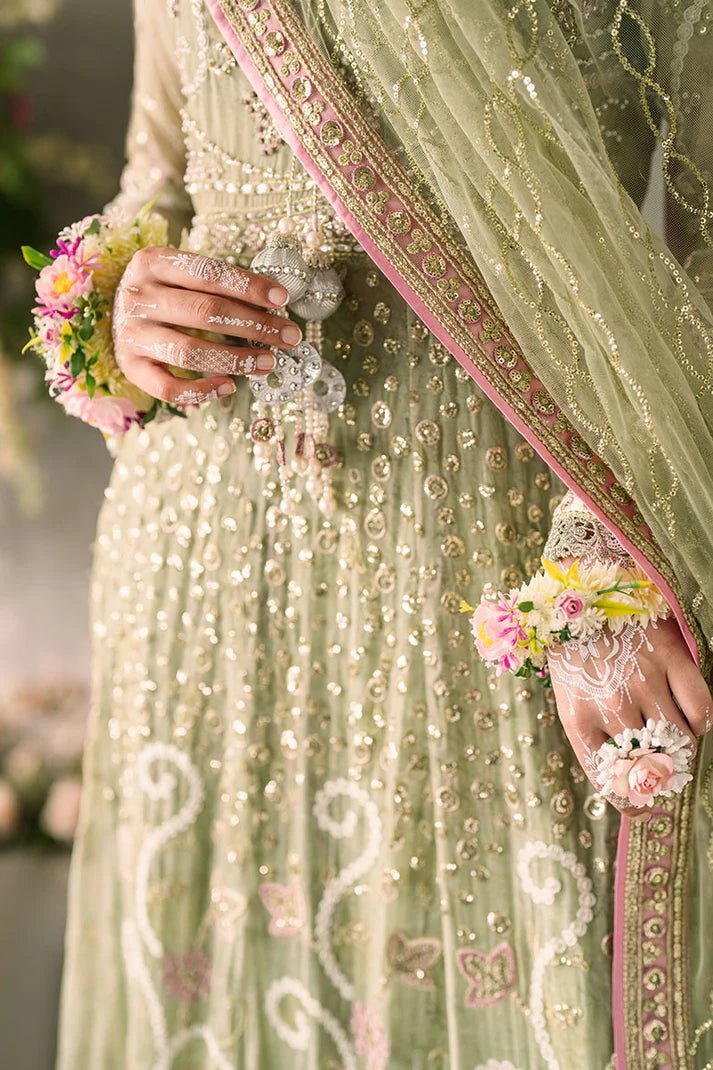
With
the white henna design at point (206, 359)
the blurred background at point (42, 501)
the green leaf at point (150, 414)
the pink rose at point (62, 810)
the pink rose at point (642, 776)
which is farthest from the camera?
the pink rose at point (62, 810)

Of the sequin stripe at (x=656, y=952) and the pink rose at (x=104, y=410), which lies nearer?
the sequin stripe at (x=656, y=952)

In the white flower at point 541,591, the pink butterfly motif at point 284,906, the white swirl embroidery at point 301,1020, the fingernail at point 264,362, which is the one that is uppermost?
the fingernail at point 264,362

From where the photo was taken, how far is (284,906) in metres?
0.82

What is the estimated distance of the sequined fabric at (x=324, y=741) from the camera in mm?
717

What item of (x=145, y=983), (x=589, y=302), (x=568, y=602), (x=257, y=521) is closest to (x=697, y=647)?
(x=568, y=602)

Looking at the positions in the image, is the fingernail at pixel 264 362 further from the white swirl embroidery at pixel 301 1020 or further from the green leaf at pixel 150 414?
the white swirl embroidery at pixel 301 1020

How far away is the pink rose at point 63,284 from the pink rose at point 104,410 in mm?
63

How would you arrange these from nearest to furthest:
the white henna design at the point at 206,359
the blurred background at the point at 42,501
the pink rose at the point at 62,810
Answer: the white henna design at the point at 206,359 → the blurred background at the point at 42,501 → the pink rose at the point at 62,810

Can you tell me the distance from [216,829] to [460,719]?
9.6 inches

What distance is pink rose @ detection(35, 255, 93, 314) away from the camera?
2.51ft

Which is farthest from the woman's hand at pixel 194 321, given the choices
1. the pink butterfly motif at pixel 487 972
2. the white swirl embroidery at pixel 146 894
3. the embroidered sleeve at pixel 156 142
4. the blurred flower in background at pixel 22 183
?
the blurred flower in background at pixel 22 183

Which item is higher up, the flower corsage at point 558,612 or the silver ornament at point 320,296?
the silver ornament at point 320,296

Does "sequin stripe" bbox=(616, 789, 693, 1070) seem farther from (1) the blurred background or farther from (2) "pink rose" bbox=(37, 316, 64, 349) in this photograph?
(1) the blurred background

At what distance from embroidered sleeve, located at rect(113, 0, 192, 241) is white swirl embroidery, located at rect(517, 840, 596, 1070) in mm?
565
